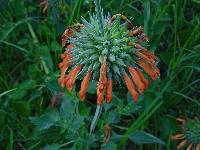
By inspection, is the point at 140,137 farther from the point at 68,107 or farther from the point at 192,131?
the point at 192,131

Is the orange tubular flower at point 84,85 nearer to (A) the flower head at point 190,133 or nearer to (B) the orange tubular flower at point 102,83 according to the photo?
(B) the orange tubular flower at point 102,83

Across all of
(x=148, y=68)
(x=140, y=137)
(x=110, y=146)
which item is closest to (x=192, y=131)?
(x=140, y=137)

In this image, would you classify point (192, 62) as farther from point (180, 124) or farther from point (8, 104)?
point (8, 104)

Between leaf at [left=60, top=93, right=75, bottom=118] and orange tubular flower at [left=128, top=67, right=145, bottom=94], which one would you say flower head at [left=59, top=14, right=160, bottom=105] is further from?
leaf at [left=60, top=93, right=75, bottom=118]

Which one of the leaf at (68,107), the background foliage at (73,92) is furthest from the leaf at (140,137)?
the leaf at (68,107)

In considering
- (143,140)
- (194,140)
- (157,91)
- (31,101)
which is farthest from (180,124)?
(31,101)

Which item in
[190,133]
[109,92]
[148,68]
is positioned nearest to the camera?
[109,92]
